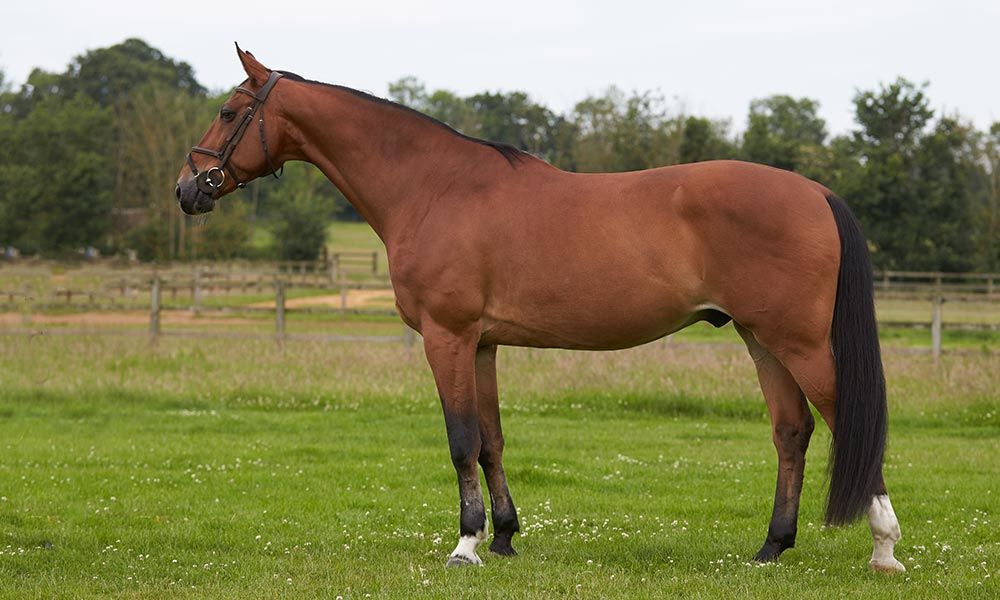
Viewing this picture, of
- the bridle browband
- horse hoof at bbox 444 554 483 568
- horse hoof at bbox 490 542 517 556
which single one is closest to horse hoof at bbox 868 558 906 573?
horse hoof at bbox 490 542 517 556

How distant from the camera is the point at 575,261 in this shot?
6.01 m

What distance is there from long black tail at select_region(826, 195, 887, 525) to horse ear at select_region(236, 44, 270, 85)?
12.3 ft

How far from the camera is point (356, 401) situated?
536 inches

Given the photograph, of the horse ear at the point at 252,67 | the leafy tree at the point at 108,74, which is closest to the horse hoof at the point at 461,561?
the horse ear at the point at 252,67

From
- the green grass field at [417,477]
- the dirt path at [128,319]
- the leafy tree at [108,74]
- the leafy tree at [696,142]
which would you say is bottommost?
the dirt path at [128,319]

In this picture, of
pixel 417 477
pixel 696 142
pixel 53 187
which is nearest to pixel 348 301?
pixel 696 142

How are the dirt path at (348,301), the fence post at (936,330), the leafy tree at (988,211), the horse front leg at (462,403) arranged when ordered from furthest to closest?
the leafy tree at (988,211) < the dirt path at (348,301) < the fence post at (936,330) < the horse front leg at (462,403)

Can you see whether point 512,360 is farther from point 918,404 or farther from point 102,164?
point 102,164

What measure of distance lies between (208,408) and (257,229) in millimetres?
62915

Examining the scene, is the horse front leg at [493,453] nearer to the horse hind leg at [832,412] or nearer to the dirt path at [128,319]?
the horse hind leg at [832,412]

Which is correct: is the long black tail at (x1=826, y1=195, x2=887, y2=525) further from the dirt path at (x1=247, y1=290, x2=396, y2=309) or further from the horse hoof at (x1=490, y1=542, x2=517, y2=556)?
the dirt path at (x1=247, y1=290, x2=396, y2=309)

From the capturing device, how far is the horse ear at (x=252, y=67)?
6.51 m

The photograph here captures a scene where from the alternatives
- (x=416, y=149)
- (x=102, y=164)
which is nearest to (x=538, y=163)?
(x=416, y=149)

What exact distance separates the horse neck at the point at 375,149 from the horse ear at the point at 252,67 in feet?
0.74
